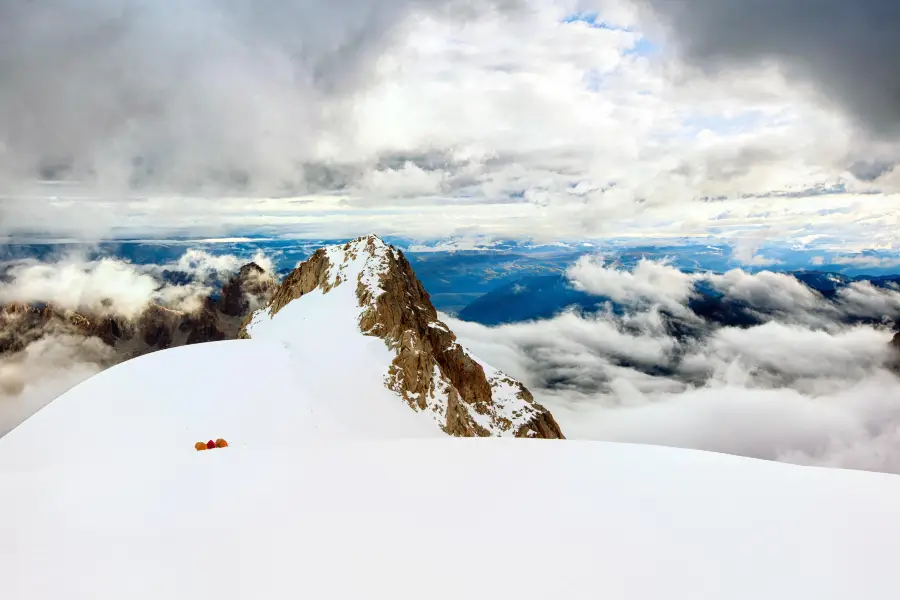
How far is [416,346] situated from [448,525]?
27.1m

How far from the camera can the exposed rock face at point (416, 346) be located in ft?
95.4

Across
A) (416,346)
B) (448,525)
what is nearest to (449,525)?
(448,525)

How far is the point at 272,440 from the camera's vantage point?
15.5 meters

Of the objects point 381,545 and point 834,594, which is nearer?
point 834,594

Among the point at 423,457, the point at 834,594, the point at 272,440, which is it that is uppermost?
the point at 834,594

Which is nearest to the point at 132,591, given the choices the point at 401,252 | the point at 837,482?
the point at 837,482

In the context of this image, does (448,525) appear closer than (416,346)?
Yes

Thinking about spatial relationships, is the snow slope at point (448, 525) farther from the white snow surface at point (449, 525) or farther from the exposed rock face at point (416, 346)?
the exposed rock face at point (416, 346)

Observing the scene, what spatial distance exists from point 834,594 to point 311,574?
98.3 inches

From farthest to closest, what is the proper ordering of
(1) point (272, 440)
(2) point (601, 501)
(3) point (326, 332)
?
1. (3) point (326, 332)
2. (1) point (272, 440)
3. (2) point (601, 501)

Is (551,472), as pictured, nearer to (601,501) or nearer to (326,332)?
(601,501)

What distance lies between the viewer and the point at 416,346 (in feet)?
98.7

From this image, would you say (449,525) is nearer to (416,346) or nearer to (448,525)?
(448,525)

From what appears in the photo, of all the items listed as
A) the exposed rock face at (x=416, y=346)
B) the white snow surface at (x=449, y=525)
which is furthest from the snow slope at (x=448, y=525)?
the exposed rock face at (x=416, y=346)
